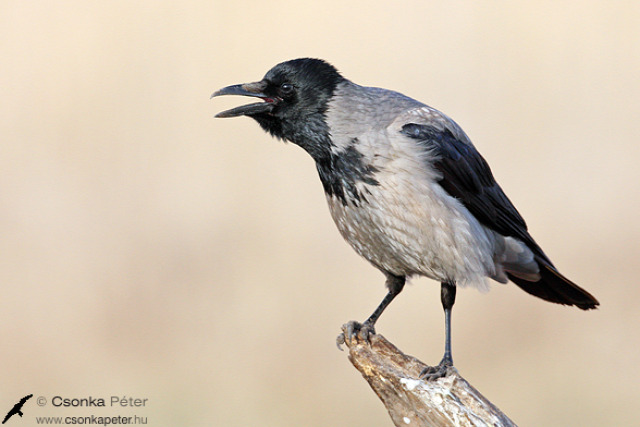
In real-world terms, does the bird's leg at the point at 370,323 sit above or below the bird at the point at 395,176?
below

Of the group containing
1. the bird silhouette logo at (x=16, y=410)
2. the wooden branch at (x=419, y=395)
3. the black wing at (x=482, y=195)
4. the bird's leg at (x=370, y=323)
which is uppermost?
the black wing at (x=482, y=195)

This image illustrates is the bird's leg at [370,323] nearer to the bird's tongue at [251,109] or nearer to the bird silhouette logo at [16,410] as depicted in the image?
the bird's tongue at [251,109]

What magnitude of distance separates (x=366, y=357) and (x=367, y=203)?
0.99 meters

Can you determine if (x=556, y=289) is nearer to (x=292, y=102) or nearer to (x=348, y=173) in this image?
(x=348, y=173)

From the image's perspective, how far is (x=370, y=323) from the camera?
17.7 ft

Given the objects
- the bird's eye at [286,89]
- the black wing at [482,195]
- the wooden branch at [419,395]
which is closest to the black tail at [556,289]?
the black wing at [482,195]

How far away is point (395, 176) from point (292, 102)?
85cm

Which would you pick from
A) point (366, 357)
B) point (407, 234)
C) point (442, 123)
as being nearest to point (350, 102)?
point (442, 123)

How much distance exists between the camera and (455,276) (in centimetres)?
494

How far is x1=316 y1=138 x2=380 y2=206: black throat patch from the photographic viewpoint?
15.6 ft

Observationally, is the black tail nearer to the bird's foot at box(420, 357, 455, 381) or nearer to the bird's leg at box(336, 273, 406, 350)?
the bird's leg at box(336, 273, 406, 350)

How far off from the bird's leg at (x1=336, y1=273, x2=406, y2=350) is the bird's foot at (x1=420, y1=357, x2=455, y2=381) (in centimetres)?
55

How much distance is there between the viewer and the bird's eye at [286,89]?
5.00m

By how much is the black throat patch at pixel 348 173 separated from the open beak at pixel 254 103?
1.63ft
